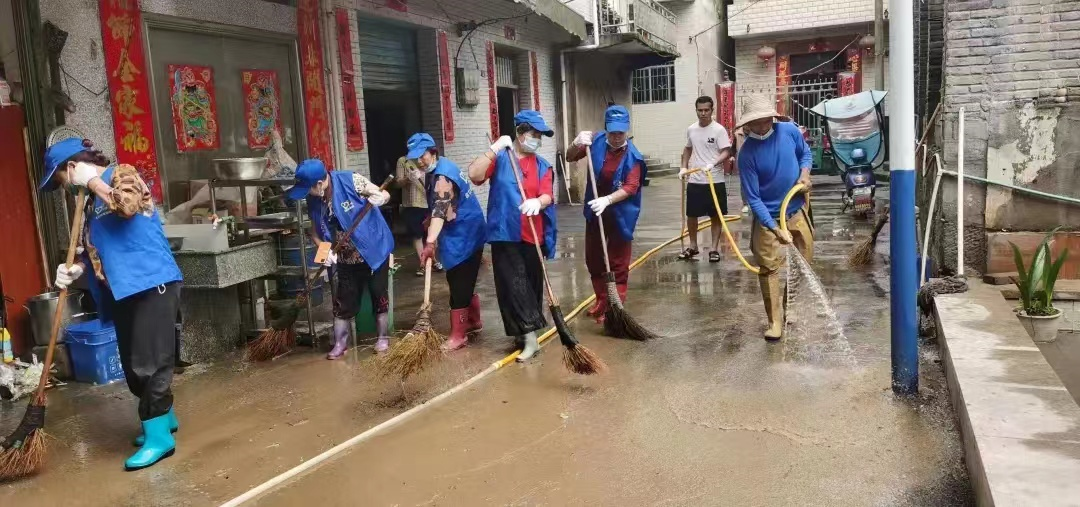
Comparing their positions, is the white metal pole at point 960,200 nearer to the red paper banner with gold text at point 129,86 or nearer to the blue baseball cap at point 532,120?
the blue baseball cap at point 532,120

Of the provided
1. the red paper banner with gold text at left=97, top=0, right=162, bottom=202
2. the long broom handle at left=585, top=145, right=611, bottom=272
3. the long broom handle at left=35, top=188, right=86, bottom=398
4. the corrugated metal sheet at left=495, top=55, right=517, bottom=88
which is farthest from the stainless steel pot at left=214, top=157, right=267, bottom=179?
the corrugated metal sheet at left=495, top=55, right=517, bottom=88

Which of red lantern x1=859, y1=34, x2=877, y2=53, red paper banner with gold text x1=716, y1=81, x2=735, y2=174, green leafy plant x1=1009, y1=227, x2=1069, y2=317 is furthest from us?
red lantern x1=859, y1=34, x2=877, y2=53

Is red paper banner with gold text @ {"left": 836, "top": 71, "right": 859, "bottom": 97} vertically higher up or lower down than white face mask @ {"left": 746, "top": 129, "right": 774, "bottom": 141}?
higher up

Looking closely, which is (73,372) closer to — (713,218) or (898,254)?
(898,254)

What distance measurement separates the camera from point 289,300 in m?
5.90

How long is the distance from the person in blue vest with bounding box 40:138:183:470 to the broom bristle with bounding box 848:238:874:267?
653 cm

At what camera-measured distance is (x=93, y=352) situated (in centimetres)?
524

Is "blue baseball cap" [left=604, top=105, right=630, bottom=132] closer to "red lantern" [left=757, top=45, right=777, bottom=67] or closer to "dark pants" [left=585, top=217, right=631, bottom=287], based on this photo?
"dark pants" [left=585, top=217, right=631, bottom=287]

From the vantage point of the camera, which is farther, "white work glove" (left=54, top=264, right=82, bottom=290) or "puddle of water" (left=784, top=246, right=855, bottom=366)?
"puddle of water" (left=784, top=246, right=855, bottom=366)

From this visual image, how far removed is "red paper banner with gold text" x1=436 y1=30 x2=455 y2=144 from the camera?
11.3 metres

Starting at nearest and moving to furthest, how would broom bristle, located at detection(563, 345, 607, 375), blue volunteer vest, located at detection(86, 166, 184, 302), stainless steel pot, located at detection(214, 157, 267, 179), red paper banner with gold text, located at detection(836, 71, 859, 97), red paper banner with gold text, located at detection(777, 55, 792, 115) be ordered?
blue volunteer vest, located at detection(86, 166, 184, 302) → broom bristle, located at detection(563, 345, 607, 375) → stainless steel pot, located at detection(214, 157, 267, 179) → red paper banner with gold text, located at detection(836, 71, 859, 97) → red paper banner with gold text, located at detection(777, 55, 792, 115)

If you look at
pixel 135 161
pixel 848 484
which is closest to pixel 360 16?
pixel 135 161

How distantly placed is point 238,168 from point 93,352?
174cm

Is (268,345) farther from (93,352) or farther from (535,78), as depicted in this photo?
(535,78)
